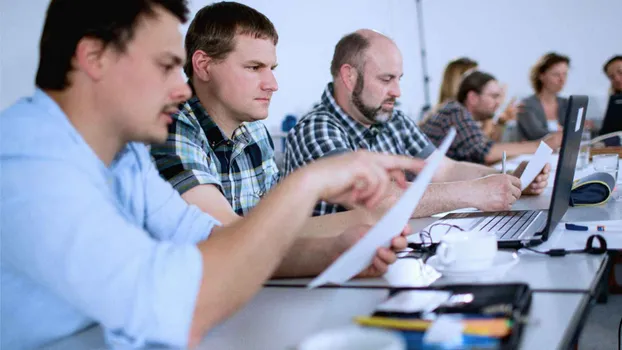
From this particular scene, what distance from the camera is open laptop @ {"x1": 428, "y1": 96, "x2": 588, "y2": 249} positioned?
1379 mm

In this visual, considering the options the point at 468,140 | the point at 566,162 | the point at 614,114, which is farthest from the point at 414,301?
the point at 614,114

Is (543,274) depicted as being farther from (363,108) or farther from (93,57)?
(363,108)

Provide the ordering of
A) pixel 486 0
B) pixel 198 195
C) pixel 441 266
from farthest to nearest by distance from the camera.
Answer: pixel 486 0, pixel 198 195, pixel 441 266

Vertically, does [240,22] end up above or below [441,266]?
above

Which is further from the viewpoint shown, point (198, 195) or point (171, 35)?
point (198, 195)

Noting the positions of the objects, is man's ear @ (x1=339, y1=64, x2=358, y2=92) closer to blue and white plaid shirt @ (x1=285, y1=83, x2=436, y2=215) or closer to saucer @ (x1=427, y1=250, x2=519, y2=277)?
blue and white plaid shirt @ (x1=285, y1=83, x2=436, y2=215)

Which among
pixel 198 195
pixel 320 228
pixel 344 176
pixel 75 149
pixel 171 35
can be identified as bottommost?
pixel 320 228

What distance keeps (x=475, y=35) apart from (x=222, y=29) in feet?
16.1

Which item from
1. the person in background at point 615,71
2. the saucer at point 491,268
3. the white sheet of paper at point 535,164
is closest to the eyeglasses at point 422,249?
the saucer at point 491,268

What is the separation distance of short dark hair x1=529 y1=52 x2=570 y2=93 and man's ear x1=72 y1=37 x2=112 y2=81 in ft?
16.6

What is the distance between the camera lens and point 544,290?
1032 millimetres

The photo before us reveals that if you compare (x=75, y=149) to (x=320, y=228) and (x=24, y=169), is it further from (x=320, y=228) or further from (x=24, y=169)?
(x=320, y=228)

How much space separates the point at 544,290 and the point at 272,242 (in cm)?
46

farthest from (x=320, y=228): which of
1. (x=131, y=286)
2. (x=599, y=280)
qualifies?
(x=131, y=286)
